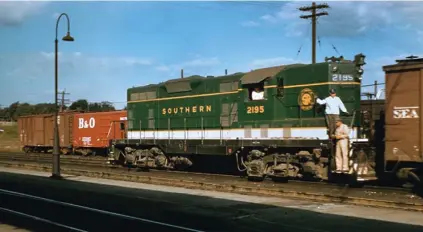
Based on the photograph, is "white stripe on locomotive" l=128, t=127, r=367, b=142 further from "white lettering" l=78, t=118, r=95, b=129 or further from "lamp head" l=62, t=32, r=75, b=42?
"white lettering" l=78, t=118, r=95, b=129

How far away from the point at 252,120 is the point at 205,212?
22.3ft

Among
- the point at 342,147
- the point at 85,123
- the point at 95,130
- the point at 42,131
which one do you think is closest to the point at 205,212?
the point at 342,147

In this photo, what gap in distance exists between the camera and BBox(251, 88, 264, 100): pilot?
16784 mm

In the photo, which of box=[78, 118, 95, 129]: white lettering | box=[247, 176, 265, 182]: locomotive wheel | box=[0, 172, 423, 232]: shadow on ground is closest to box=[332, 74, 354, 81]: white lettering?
box=[247, 176, 265, 182]: locomotive wheel

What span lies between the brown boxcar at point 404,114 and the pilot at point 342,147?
4.07ft

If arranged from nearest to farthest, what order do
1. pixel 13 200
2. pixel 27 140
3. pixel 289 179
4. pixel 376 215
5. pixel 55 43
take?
1. pixel 376 215
2. pixel 13 200
3. pixel 289 179
4. pixel 55 43
5. pixel 27 140

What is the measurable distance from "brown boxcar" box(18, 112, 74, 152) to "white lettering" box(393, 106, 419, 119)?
91.5 feet

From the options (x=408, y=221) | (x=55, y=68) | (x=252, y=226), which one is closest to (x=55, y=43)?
(x=55, y=68)

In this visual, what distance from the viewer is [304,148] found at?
1509 cm

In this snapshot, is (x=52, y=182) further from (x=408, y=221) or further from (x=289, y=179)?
(x=408, y=221)

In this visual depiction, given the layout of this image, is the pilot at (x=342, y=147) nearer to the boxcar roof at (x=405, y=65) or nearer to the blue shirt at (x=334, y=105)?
the blue shirt at (x=334, y=105)

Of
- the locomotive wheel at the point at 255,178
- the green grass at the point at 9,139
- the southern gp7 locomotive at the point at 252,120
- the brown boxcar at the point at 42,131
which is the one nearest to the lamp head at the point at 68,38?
the southern gp7 locomotive at the point at 252,120

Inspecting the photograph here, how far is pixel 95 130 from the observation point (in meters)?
32.9

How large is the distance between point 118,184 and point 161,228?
8166mm
